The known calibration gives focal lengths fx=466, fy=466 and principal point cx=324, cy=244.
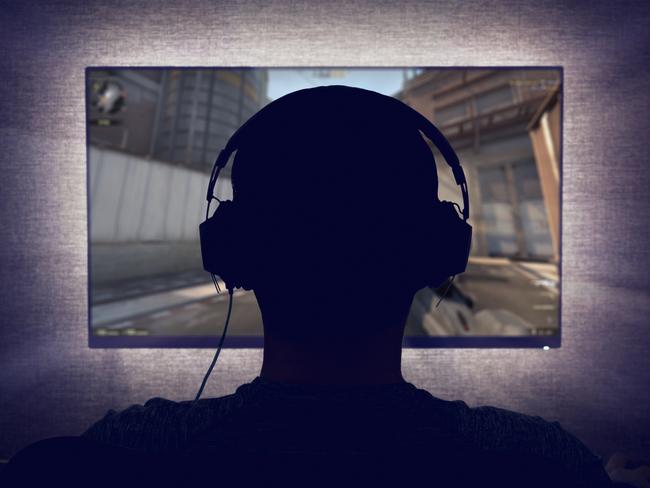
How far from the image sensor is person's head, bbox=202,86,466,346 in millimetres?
494

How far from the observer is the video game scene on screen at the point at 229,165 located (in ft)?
5.94

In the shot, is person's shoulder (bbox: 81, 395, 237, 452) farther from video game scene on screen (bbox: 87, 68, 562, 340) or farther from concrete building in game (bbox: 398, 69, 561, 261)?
concrete building in game (bbox: 398, 69, 561, 261)

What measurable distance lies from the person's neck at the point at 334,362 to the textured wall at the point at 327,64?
150cm

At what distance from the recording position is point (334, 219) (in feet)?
1.65

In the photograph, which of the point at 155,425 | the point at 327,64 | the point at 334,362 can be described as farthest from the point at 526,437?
the point at 327,64

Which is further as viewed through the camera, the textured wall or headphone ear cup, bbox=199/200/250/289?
the textured wall

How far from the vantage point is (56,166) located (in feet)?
6.21

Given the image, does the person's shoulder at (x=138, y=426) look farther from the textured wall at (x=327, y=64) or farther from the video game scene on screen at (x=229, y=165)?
the textured wall at (x=327, y=64)

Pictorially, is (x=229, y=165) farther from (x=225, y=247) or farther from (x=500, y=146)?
(x=225, y=247)

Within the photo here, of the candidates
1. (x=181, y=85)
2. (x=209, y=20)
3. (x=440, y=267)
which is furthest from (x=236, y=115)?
(x=440, y=267)

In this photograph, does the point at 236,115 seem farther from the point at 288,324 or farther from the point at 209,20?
the point at 288,324

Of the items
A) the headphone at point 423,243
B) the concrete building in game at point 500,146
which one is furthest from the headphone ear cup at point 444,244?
the concrete building in game at point 500,146

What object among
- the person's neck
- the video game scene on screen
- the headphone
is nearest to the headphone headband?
the headphone

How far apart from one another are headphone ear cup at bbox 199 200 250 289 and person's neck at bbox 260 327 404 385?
0.35ft
